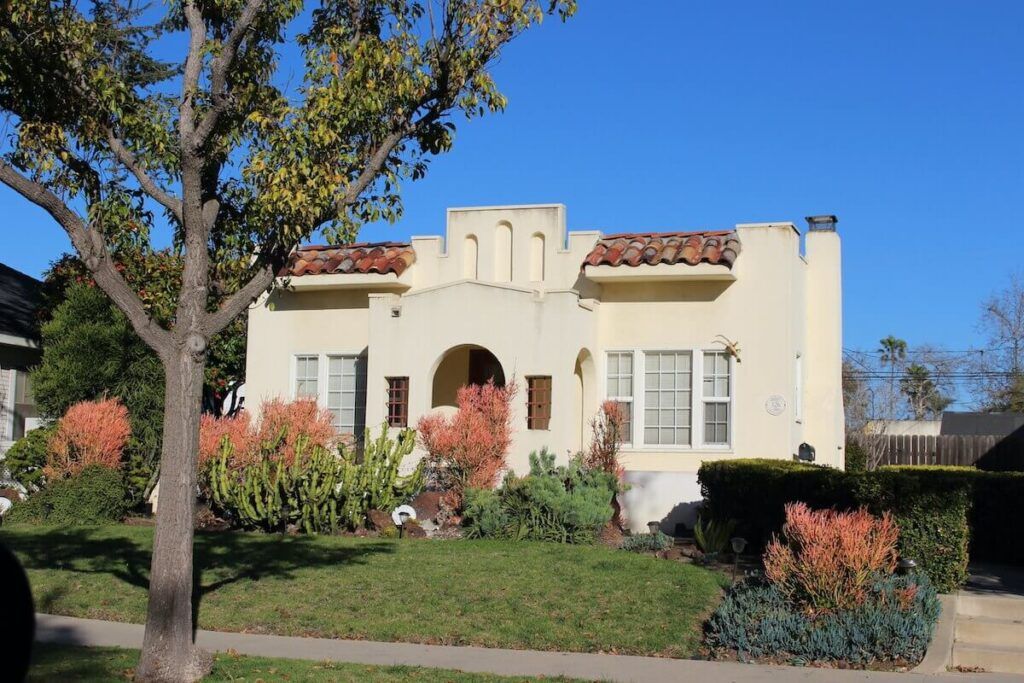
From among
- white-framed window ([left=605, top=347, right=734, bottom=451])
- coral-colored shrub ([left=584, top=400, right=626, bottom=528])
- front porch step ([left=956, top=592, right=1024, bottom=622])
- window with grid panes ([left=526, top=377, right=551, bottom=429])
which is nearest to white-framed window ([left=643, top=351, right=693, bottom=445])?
white-framed window ([left=605, top=347, right=734, bottom=451])

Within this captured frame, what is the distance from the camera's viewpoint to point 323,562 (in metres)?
14.8

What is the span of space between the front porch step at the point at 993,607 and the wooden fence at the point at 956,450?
550 inches

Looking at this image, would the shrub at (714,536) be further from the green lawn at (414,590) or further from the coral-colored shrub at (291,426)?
the coral-colored shrub at (291,426)

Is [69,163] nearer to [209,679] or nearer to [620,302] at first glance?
[209,679]

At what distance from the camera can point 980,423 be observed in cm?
3475

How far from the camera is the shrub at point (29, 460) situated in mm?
18938

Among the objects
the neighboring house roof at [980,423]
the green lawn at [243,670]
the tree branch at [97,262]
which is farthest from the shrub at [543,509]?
the neighboring house roof at [980,423]

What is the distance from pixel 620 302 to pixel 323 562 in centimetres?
800

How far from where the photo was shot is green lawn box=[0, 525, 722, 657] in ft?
39.4

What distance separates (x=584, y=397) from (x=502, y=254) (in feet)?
9.67

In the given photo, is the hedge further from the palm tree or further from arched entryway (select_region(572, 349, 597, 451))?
the palm tree

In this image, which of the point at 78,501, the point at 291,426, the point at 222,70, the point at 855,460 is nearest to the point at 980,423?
the point at 855,460

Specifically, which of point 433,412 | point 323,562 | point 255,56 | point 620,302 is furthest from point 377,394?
point 255,56

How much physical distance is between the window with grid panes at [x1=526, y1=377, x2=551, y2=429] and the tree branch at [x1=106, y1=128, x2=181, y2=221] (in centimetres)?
932
